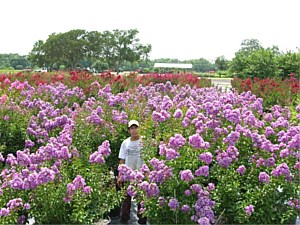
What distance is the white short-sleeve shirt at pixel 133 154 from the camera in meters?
5.96

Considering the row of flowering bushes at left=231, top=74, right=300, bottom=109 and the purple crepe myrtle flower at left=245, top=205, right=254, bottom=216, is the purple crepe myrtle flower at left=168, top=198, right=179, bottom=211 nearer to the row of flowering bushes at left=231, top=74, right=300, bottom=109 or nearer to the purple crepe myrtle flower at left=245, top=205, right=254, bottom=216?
the purple crepe myrtle flower at left=245, top=205, right=254, bottom=216

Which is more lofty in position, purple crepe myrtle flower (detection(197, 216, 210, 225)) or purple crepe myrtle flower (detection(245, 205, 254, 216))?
purple crepe myrtle flower (detection(197, 216, 210, 225))

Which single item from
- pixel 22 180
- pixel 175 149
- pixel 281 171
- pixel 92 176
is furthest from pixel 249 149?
pixel 22 180

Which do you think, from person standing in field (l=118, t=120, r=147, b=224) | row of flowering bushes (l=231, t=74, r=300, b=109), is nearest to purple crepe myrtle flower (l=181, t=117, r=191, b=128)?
person standing in field (l=118, t=120, r=147, b=224)

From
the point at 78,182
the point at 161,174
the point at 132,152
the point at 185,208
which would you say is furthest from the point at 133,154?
the point at 185,208

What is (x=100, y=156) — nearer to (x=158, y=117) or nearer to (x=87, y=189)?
(x=87, y=189)

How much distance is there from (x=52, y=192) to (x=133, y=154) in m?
1.70

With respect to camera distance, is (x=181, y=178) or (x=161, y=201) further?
(x=161, y=201)

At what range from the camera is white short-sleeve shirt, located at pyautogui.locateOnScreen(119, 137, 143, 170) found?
19.6 feet

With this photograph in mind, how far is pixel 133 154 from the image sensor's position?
19.6 ft

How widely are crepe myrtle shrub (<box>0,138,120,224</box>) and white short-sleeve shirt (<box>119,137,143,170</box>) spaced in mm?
996

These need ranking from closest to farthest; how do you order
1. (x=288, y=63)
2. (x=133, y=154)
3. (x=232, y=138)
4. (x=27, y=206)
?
(x=27, y=206), (x=232, y=138), (x=133, y=154), (x=288, y=63)

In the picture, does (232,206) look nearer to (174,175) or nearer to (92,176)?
(174,175)

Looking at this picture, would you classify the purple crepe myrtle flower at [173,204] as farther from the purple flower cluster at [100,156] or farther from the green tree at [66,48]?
the green tree at [66,48]
